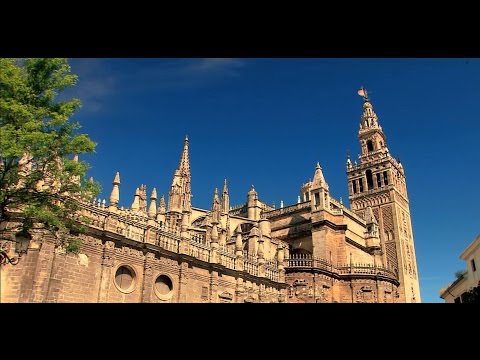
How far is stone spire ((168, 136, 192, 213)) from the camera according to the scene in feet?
124

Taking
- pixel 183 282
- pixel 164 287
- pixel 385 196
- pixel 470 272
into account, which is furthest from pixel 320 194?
pixel 385 196

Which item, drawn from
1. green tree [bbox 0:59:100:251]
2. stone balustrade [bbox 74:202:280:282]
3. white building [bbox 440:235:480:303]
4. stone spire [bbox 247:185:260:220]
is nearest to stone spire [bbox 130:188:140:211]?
stone balustrade [bbox 74:202:280:282]

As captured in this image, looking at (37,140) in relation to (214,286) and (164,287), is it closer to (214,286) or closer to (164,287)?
(164,287)

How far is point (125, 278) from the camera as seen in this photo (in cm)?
1983

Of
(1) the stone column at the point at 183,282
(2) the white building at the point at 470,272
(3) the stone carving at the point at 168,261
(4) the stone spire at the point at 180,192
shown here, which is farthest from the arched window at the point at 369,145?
(3) the stone carving at the point at 168,261

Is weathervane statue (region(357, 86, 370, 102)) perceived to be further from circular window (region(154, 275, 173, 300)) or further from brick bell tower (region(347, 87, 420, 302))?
circular window (region(154, 275, 173, 300))

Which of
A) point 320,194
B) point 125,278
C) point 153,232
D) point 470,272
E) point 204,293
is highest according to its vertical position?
point 320,194

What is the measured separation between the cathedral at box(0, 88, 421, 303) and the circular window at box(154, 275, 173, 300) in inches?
2.0

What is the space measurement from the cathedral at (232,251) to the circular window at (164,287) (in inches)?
2.0

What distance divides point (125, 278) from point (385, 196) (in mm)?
46983

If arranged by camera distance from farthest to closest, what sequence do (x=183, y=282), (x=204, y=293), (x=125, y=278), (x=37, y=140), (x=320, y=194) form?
(x=320, y=194) → (x=204, y=293) → (x=183, y=282) → (x=125, y=278) → (x=37, y=140)
